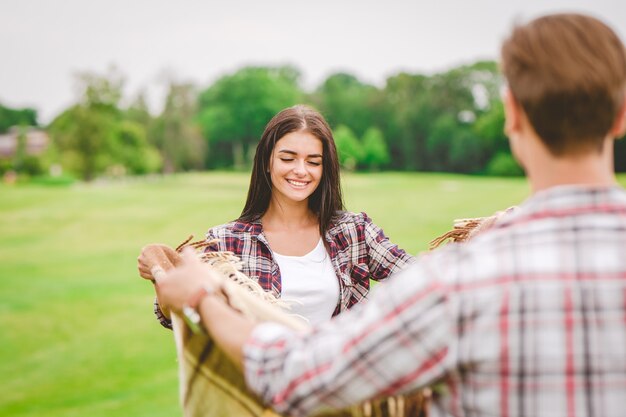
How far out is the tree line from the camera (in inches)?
1554

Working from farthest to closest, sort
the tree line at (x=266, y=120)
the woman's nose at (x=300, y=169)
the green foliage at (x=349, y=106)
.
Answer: the green foliage at (x=349, y=106) → the tree line at (x=266, y=120) → the woman's nose at (x=300, y=169)

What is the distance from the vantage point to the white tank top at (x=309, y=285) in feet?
8.02

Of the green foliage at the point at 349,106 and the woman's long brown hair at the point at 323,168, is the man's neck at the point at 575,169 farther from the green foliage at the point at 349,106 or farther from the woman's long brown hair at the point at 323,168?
the green foliage at the point at 349,106

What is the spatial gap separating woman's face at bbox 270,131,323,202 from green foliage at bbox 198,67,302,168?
5565 cm

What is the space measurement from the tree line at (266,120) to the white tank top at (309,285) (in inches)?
1493

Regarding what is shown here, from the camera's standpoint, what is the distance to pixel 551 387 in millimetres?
967

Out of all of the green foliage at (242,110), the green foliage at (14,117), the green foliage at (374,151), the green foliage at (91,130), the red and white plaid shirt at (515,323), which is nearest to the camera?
the red and white plaid shirt at (515,323)

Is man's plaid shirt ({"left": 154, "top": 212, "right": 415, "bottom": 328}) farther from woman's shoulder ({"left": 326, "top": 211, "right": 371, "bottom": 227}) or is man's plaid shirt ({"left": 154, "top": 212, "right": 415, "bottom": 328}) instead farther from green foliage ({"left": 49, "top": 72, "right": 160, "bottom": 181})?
green foliage ({"left": 49, "top": 72, "right": 160, "bottom": 181})

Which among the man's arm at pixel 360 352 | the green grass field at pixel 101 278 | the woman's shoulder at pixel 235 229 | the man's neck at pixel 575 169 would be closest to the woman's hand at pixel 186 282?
the man's arm at pixel 360 352

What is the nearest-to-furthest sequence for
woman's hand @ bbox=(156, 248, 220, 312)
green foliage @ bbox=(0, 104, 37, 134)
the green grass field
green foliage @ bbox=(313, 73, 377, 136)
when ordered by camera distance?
woman's hand @ bbox=(156, 248, 220, 312), the green grass field, green foliage @ bbox=(313, 73, 377, 136), green foliage @ bbox=(0, 104, 37, 134)

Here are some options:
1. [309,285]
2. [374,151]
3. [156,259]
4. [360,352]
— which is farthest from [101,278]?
[374,151]

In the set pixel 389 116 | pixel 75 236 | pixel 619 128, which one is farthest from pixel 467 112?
pixel 619 128

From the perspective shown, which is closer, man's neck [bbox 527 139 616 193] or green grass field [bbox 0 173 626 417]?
man's neck [bbox 527 139 616 193]

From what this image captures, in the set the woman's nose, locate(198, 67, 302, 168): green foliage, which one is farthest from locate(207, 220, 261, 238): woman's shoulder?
locate(198, 67, 302, 168): green foliage
